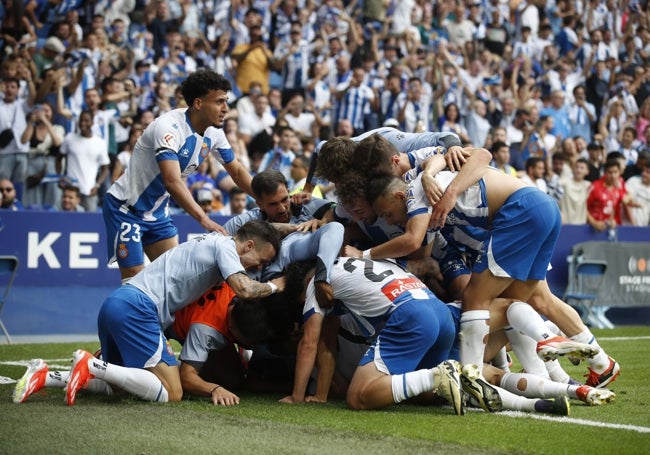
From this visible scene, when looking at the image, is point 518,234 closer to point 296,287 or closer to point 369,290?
point 369,290

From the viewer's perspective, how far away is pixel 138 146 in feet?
27.3

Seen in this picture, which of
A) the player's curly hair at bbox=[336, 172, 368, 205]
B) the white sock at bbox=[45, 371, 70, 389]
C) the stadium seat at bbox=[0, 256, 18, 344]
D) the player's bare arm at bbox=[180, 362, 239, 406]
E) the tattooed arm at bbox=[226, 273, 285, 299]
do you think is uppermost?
the player's curly hair at bbox=[336, 172, 368, 205]

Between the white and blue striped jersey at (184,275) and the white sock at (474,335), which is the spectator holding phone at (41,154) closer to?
the white and blue striped jersey at (184,275)

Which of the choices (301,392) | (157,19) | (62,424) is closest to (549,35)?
(157,19)

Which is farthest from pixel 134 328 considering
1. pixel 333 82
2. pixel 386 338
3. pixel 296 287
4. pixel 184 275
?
pixel 333 82

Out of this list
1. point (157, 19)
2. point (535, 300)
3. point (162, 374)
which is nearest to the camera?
point (162, 374)

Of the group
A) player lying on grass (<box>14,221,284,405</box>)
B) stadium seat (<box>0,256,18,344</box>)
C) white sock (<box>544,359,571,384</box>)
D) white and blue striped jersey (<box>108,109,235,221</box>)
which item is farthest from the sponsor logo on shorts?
stadium seat (<box>0,256,18,344</box>)

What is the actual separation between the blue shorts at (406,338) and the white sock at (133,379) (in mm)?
1364

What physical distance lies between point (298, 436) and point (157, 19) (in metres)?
12.7

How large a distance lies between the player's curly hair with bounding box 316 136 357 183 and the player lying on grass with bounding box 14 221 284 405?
63 cm

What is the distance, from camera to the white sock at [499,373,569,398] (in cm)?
651

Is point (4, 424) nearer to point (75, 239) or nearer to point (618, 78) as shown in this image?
point (75, 239)

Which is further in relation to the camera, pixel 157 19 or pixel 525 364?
pixel 157 19

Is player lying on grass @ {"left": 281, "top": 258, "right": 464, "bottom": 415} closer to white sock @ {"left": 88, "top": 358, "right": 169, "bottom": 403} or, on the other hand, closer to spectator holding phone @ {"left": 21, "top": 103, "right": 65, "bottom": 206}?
white sock @ {"left": 88, "top": 358, "right": 169, "bottom": 403}
